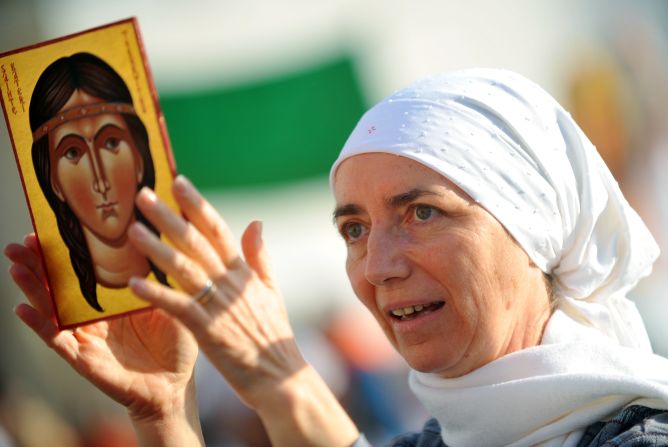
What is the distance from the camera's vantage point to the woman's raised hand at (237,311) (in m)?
2.61

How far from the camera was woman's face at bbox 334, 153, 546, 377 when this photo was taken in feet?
10.8

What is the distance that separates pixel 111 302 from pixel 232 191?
7.46 meters

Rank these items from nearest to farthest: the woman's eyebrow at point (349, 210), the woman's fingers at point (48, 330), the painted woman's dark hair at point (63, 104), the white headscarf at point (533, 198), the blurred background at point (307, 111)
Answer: the painted woman's dark hair at point (63, 104), the woman's fingers at point (48, 330), the white headscarf at point (533, 198), the woman's eyebrow at point (349, 210), the blurred background at point (307, 111)

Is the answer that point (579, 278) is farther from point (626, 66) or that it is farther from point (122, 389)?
point (626, 66)

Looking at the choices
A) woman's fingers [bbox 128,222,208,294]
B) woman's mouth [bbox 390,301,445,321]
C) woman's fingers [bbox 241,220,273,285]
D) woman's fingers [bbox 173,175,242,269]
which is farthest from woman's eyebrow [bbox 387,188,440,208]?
woman's fingers [bbox 128,222,208,294]

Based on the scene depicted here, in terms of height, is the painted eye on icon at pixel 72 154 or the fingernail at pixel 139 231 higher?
the painted eye on icon at pixel 72 154

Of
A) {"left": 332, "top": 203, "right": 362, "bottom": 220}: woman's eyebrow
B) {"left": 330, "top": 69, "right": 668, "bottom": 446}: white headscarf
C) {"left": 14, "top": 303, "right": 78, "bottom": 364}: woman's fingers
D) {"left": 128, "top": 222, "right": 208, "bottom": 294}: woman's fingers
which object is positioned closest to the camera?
{"left": 128, "top": 222, "right": 208, "bottom": 294}: woman's fingers

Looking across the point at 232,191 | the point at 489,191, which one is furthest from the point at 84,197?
the point at 232,191

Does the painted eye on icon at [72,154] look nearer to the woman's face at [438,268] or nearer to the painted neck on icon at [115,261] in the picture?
the painted neck on icon at [115,261]

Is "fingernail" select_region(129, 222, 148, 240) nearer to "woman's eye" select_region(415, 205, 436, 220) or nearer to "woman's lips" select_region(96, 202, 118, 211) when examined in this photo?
"woman's lips" select_region(96, 202, 118, 211)

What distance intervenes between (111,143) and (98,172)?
3.5 inches

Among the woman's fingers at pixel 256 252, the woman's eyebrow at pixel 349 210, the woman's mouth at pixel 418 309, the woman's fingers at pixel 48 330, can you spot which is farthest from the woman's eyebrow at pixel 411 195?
the woman's fingers at pixel 48 330

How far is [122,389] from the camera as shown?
3.27 m

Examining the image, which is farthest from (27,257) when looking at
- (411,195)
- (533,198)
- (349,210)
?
(533,198)
